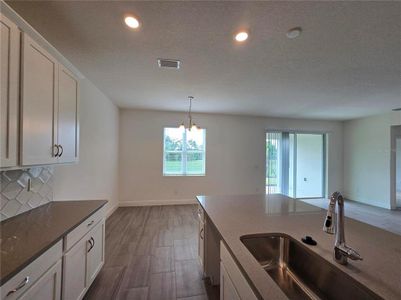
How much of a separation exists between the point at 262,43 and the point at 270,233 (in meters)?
1.84

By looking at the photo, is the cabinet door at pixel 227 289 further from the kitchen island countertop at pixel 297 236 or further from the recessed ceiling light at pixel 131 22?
the recessed ceiling light at pixel 131 22

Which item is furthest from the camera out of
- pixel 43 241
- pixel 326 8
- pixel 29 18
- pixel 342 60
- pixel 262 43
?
pixel 342 60

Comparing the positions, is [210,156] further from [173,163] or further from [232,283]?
[232,283]

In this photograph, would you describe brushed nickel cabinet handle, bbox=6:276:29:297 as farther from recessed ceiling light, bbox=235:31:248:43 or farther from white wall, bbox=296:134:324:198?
white wall, bbox=296:134:324:198

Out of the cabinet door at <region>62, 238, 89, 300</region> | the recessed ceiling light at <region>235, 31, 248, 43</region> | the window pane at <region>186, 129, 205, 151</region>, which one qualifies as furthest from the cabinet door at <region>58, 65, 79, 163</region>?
the window pane at <region>186, 129, 205, 151</region>

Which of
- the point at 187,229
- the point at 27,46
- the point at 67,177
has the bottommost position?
the point at 187,229

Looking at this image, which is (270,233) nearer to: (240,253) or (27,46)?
(240,253)

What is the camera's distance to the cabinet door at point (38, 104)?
1330mm

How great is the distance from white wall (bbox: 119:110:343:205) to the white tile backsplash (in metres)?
2.95

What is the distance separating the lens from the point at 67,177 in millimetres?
2508

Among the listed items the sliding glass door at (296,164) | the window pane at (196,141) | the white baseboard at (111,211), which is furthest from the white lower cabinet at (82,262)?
the sliding glass door at (296,164)

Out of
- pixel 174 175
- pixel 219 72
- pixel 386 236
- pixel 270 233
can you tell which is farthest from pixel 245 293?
pixel 174 175

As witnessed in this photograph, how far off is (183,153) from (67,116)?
366 cm

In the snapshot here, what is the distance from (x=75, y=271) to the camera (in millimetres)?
1552
